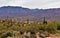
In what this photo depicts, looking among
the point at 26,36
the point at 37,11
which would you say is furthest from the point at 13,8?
the point at 26,36

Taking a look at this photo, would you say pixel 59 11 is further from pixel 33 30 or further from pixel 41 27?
pixel 33 30

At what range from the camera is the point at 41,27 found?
164 ft

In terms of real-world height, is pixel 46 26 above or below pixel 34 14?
above

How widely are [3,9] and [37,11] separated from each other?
56.5 feet

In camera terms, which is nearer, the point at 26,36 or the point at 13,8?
the point at 26,36

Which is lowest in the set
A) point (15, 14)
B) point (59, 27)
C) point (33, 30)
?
point (15, 14)

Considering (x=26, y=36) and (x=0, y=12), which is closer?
(x=26, y=36)

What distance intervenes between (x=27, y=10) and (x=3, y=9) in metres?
12.1

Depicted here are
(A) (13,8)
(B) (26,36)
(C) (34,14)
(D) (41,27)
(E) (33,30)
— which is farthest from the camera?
(A) (13,8)

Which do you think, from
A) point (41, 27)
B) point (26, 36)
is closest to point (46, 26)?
point (41, 27)

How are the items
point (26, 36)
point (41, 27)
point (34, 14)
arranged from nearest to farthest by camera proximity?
point (26, 36) → point (41, 27) → point (34, 14)

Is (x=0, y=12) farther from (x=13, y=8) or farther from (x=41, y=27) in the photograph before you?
(x=41, y=27)

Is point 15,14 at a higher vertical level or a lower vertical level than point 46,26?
lower

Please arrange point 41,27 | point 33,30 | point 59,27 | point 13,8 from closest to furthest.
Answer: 1. point 33,30
2. point 41,27
3. point 59,27
4. point 13,8
